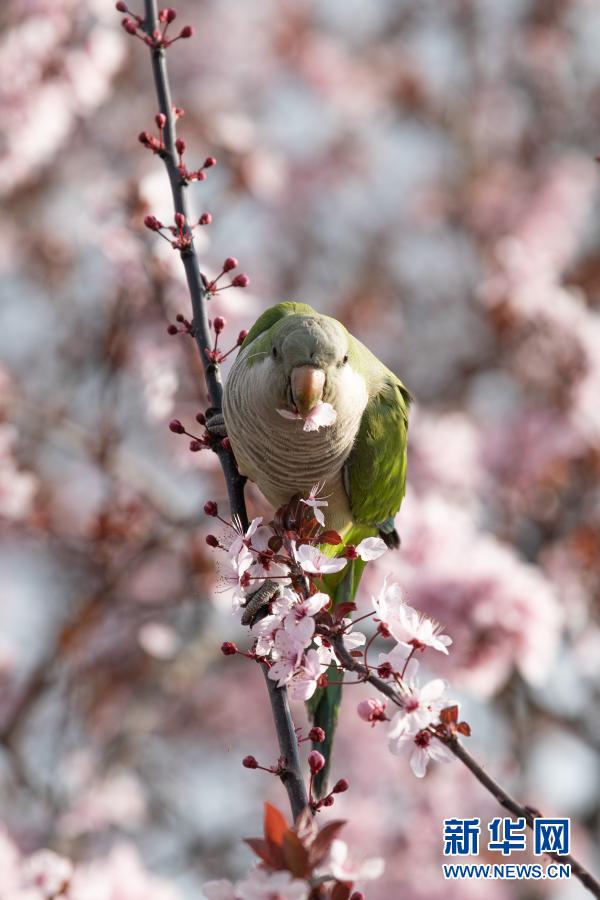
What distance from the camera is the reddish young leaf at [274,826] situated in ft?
4.66

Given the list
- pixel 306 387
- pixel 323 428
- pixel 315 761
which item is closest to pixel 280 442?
pixel 323 428

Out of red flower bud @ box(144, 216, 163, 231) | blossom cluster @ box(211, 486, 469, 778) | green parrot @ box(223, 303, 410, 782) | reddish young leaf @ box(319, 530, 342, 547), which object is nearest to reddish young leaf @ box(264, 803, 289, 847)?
blossom cluster @ box(211, 486, 469, 778)

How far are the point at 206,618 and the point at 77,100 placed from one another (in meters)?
2.83

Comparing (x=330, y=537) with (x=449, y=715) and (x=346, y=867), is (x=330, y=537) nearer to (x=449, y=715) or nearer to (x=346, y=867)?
(x=449, y=715)

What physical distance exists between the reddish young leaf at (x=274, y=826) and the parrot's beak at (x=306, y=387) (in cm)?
82

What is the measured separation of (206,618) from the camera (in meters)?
4.93

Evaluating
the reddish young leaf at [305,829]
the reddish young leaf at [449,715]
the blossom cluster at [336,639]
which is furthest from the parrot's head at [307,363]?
the reddish young leaf at [305,829]

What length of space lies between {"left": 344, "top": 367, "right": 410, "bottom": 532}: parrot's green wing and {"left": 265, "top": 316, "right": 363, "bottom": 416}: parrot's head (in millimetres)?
323

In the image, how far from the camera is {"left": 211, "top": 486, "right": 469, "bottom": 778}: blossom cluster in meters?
1.54

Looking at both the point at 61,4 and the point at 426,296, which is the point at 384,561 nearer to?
the point at 61,4

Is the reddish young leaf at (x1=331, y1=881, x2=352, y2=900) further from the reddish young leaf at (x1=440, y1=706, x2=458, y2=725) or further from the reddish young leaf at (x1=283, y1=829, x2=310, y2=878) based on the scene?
the reddish young leaf at (x1=440, y1=706, x2=458, y2=725)

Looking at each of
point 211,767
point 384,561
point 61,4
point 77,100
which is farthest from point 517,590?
point 211,767

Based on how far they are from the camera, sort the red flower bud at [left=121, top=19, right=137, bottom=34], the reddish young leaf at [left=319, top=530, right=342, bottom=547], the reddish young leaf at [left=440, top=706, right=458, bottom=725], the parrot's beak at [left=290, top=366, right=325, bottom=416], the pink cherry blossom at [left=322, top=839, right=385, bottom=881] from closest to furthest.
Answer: the pink cherry blossom at [left=322, top=839, right=385, bottom=881] < the reddish young leaf at [left=440, top=706, right=458, bottom=725] < the reddish young leaf at [left=319, top=530, right=342, bottom=547] < the parrot's beak at [left=290, top=366, right=325, bottom=416] < the red flower bud at [left=121, top=19, right=137, bottom=34]

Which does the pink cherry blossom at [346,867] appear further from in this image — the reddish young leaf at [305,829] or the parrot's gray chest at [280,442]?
the parrot's gray chest at [280,442]
